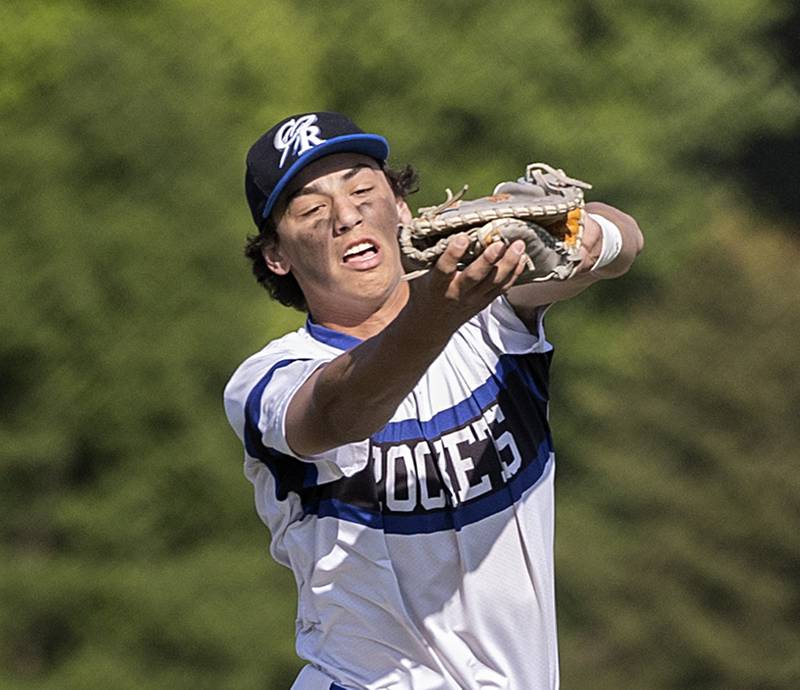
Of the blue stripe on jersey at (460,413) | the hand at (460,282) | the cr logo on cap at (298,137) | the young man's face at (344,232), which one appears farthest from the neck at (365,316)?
the hand at (460,282)

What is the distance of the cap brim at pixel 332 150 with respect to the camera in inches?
161

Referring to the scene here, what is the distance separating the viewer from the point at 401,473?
4.02 metres

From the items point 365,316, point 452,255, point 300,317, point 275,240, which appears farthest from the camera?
point 300,317

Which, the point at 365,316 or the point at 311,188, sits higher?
the point at 311,188

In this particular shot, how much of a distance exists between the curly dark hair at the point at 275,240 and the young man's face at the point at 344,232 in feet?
0.54

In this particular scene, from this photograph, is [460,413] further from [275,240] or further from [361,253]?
[275,240]

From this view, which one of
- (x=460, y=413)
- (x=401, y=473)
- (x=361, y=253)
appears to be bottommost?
(x=401, y=473)

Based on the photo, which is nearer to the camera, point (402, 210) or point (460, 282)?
point (460, 282)

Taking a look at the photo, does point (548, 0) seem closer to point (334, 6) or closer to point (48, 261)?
point (334, 6)

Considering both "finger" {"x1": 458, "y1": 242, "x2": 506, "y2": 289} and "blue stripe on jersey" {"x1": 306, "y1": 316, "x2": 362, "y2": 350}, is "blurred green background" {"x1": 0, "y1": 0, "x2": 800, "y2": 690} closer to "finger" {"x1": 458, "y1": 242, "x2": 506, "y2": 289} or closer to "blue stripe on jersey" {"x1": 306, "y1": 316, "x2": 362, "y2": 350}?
"blue stripe on jersey" {"x1": 306, "y1": 316, "x2": 362, "y2": 350}

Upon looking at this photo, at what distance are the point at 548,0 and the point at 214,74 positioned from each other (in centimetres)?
453

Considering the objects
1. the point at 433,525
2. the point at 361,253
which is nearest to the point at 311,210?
the point at 361,253

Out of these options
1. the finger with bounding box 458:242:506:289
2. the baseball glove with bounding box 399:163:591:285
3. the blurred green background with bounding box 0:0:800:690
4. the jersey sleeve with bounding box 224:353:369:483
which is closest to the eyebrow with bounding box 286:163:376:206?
the jersey sleeve with bounding box 224:353:369:483

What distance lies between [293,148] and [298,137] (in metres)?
0.03
